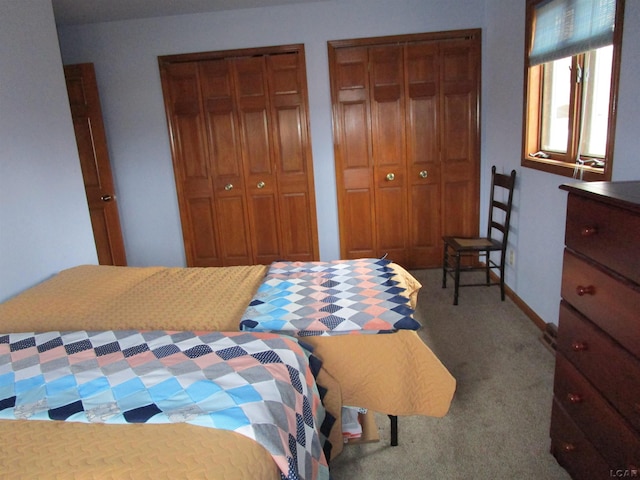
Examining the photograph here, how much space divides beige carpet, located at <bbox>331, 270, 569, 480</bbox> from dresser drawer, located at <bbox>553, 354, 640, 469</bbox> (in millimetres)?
329

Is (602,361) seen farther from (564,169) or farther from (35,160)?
(35,160)

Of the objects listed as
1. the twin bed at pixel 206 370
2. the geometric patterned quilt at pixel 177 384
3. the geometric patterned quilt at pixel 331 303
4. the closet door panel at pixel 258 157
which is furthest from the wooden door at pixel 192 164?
the geometric patterned quilt at pixel 177 384

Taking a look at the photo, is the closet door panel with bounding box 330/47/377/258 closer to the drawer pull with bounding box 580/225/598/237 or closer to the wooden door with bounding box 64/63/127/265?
the wooden door with bounding box 64/63/127/265

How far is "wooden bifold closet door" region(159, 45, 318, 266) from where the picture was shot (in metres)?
3.82

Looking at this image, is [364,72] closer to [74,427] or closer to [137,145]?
[137,145]

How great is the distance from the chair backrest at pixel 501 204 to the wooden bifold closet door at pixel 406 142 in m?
0.40

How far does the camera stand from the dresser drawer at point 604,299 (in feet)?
3.79

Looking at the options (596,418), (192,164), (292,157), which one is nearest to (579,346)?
(596,418)

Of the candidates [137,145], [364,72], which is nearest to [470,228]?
[364,72]

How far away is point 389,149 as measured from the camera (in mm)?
3883

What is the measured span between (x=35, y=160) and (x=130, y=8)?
5.56 ft

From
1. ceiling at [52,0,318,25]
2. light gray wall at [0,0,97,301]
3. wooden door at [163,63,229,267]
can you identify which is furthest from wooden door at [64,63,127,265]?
light gray wall at [0,0,97,301]

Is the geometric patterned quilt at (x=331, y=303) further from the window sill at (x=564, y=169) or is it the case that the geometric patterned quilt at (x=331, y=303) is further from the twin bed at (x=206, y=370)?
the window sill at (x=564, y=169)

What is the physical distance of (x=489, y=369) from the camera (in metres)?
2.38
